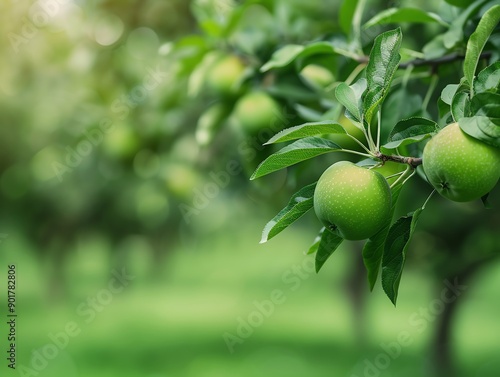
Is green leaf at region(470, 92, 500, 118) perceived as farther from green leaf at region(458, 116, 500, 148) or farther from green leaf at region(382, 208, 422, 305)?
green leaf at region(382, 208, 422, 305)

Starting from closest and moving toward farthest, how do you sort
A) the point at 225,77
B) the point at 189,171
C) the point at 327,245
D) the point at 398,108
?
the point at 327,245
the point at 398,108
the point at 225,77
the point at 189,171

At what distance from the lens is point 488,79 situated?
62cm

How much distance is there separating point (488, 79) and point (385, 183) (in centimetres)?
13

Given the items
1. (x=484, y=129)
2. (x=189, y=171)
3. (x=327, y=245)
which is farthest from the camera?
(x=189, y=171)

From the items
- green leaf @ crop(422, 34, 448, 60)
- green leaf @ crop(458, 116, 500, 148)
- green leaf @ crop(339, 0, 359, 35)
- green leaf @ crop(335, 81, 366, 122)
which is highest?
green leaf @ crop(335, 81, 366, 122)

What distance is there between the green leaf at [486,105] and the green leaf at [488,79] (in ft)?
0.08

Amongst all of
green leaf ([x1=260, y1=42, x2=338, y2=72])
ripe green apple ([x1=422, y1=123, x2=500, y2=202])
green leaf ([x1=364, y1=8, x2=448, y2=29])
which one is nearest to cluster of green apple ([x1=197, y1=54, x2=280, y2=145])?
green leaf ([x1=260, y1=42, x2=338, y2=72])

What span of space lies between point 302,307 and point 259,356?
1.62ft

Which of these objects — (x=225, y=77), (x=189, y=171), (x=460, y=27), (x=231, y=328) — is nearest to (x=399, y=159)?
(x=460, y=27)

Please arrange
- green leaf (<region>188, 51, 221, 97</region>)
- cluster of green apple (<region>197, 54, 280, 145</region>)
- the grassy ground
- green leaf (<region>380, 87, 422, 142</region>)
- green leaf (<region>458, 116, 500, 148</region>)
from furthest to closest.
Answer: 1. the grassy ground
2. green leaf (<region>188, 51, 221, 97</region>)
3. cluster of green apple (<region>197, 54, 280, 145</region>)
4. green leaf (<region>380, 87, 422, 142</region>)
5. green leaf (<region>458, 116, 500, 148</region>)

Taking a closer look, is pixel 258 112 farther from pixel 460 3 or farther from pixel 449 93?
pixel 449 93

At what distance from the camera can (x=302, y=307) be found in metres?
4.46

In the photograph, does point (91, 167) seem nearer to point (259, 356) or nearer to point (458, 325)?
point (458, 325)

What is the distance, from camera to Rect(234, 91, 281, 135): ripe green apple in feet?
3.43
